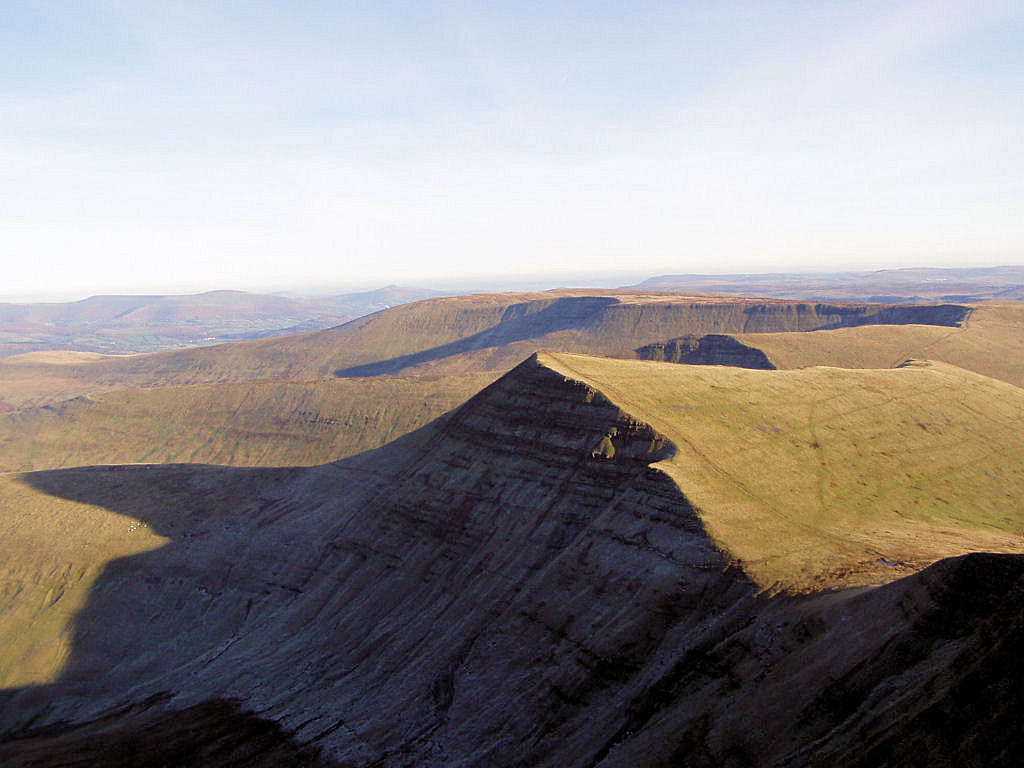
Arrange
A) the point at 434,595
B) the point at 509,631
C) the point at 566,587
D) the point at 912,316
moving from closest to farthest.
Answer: the point at 509,631
the point at 566,587
the point at 434,595
the point at 912,316

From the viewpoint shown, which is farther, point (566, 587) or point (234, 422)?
point (234, 422)

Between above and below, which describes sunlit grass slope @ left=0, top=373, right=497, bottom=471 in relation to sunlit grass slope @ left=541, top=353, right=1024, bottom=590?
below

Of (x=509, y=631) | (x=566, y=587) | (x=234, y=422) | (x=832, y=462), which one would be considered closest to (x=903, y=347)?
(x=832, y=462)

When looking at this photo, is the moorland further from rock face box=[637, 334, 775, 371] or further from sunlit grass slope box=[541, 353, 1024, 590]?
rock face box=[637, 334, 775, 371]

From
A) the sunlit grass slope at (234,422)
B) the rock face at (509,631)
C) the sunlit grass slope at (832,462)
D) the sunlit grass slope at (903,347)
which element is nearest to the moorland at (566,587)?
the rock face at (509,631)

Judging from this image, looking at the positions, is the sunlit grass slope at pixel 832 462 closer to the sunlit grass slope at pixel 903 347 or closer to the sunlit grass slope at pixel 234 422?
the sunlit grass slope at pixel 903 347

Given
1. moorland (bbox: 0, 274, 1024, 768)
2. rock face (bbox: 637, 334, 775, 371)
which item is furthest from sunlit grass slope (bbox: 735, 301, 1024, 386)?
moorland (bbox: 0, 274, 1024, 768)

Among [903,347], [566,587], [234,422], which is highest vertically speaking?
[903,347]

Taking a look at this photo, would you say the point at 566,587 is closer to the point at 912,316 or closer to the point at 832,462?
the point at 832,462
